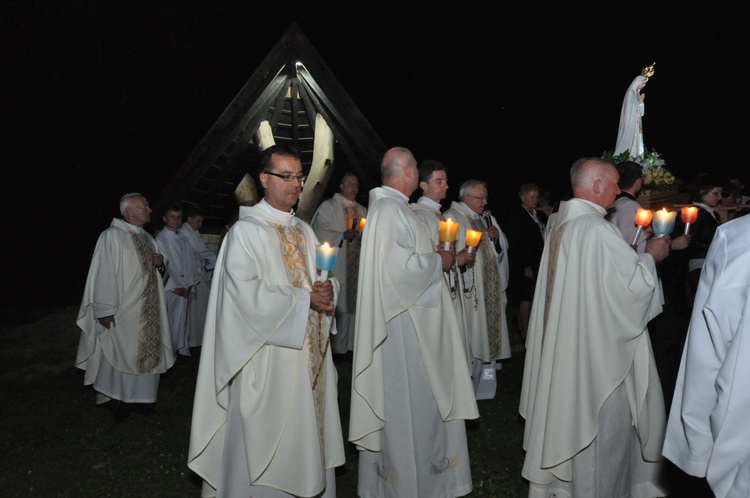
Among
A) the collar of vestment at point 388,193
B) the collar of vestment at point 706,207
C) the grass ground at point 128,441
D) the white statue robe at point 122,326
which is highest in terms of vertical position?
the collar of vestment at point 388,193

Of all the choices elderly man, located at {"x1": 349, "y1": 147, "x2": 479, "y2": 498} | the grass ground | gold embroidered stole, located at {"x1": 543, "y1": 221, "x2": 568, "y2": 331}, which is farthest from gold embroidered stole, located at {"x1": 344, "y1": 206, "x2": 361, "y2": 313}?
gold embroidered stole, located at {"x1": 543, "y1": 221, "x2": 568, "y2": 331}

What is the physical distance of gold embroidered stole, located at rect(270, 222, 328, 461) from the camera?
13.0 ft

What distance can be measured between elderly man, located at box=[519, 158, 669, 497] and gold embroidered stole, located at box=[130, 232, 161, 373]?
4.11m

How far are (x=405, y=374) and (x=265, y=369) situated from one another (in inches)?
45.5

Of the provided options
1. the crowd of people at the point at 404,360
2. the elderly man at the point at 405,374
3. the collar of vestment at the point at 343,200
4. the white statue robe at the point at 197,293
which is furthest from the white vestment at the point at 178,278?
the elderly man at the point at 405,374

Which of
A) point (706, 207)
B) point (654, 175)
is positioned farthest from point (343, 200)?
point (706, 207)

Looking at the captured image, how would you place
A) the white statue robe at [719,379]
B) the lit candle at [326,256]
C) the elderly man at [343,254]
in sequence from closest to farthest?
the white statue robe at [719,379] → the lit candle at [326,256] → the elderly man at [343,254]

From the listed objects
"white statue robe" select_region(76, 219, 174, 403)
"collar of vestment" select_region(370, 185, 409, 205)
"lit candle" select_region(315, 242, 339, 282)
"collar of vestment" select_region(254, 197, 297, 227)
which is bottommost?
"white statue robe" select_region(76, 219, 174, 403)

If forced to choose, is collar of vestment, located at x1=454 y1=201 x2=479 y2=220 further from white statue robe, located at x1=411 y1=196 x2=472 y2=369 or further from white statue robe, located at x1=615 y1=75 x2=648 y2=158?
white statue robe, located at x1=615 y1=75 x2=648 y2=158

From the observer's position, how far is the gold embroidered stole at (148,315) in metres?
6.70

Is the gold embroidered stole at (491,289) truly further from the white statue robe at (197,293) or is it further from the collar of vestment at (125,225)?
the white statue robe at (197,293)

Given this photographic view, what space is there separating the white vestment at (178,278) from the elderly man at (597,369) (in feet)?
20.2

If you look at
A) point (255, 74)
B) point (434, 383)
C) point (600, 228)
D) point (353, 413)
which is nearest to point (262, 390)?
point (353, 413)

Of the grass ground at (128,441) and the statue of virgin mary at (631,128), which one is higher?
the statue of virgin mary at (631,128)
